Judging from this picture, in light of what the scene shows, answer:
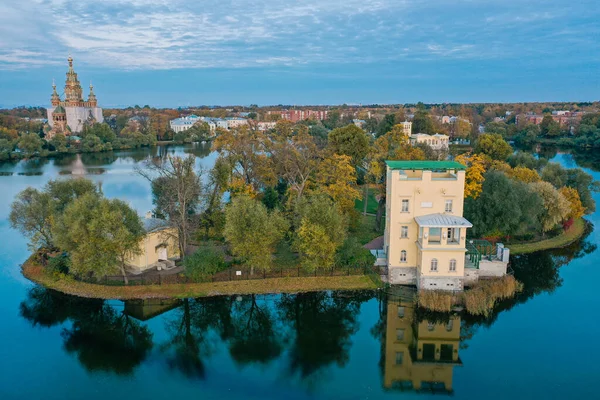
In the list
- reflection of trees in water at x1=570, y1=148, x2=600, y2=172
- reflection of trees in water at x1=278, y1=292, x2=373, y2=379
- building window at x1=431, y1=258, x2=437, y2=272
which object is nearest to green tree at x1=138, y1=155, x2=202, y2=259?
reflection of trees in water at x1=278, y1=292, x2=373, y2=379

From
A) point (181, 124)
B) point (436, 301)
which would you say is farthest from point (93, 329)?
point (181, 124)

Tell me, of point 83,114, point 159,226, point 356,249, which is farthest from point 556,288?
point 83,114

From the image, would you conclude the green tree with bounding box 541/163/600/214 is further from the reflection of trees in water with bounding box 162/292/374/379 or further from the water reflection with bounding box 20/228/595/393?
the reflection of trees in water with bounding box 162/292/374/379

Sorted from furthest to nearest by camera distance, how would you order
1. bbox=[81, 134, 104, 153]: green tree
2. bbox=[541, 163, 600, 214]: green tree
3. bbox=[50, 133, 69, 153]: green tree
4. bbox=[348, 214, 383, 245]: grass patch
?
bbox=[81, 134, 104, 153]: green tree → bbox=[50, 133, 69, 153]: green tree → bbox=[541, 163, 600, 214]: green tree → bbox=[348, 214, 383, 245]: grass patch

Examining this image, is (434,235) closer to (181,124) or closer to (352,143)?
(352,143)

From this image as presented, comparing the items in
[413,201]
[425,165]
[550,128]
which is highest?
[550,128]

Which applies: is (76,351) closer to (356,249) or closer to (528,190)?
(356,249)
